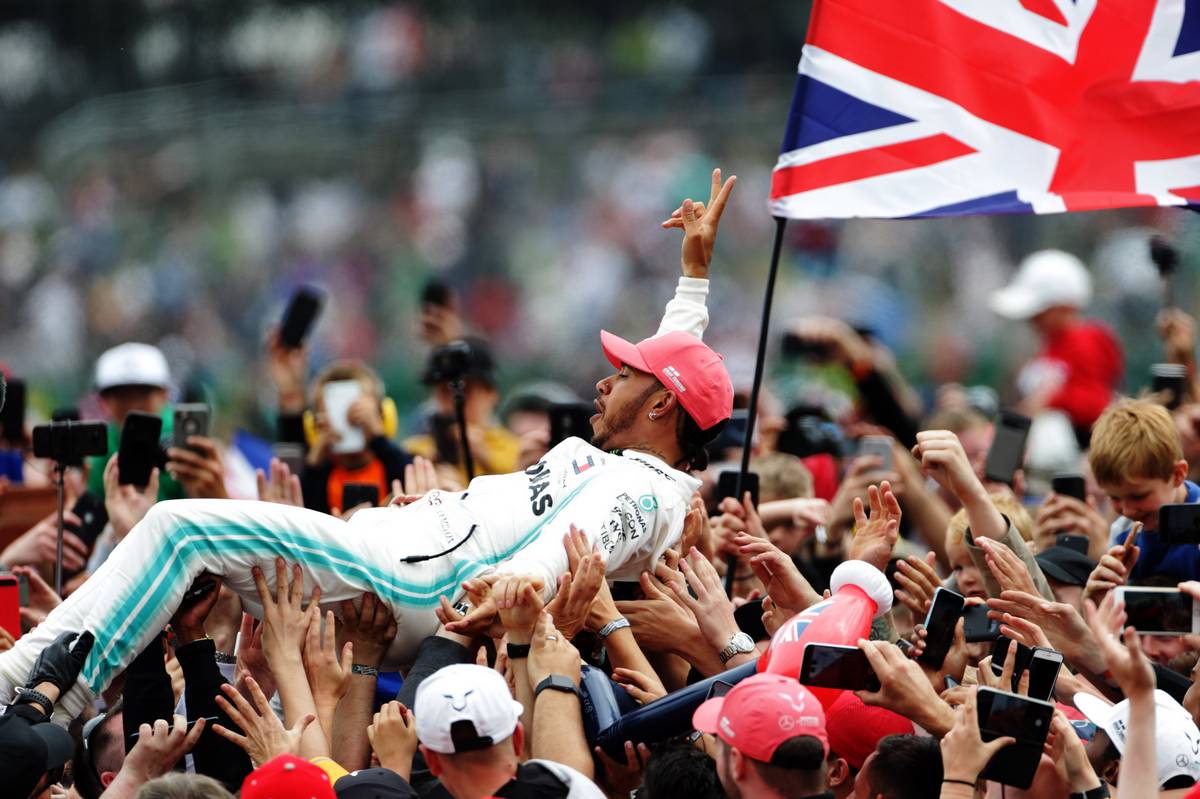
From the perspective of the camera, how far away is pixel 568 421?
7898mm

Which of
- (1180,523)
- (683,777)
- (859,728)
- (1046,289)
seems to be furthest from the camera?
(1046,289)

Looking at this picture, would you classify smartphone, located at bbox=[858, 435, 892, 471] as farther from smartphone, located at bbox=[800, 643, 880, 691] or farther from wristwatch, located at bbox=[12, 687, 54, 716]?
wristwatch, located at bbox=[12, 687, 54, 716]

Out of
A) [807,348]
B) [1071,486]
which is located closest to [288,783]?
[1071,486]

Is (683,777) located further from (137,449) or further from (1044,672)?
(137,449)

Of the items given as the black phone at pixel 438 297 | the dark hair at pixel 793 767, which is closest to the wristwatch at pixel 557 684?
the dark hair at pixel 793 767

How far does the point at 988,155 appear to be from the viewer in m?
6.74

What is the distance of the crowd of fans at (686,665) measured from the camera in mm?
4285

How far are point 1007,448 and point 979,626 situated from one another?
6.14ft

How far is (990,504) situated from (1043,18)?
2.19 m

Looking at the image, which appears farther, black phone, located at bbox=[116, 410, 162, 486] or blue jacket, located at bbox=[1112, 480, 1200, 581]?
black phone, located at bbox=[116, 410, 162, 486]

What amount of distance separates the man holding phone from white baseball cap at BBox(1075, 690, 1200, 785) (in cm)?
158

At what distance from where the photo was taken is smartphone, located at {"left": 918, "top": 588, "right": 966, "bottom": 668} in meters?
4.96

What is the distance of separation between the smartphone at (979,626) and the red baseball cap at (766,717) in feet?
4.79

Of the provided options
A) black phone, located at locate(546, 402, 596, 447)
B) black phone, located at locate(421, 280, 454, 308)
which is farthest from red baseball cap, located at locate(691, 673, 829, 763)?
black phone, located at locate(421, 280, 454, 308)
